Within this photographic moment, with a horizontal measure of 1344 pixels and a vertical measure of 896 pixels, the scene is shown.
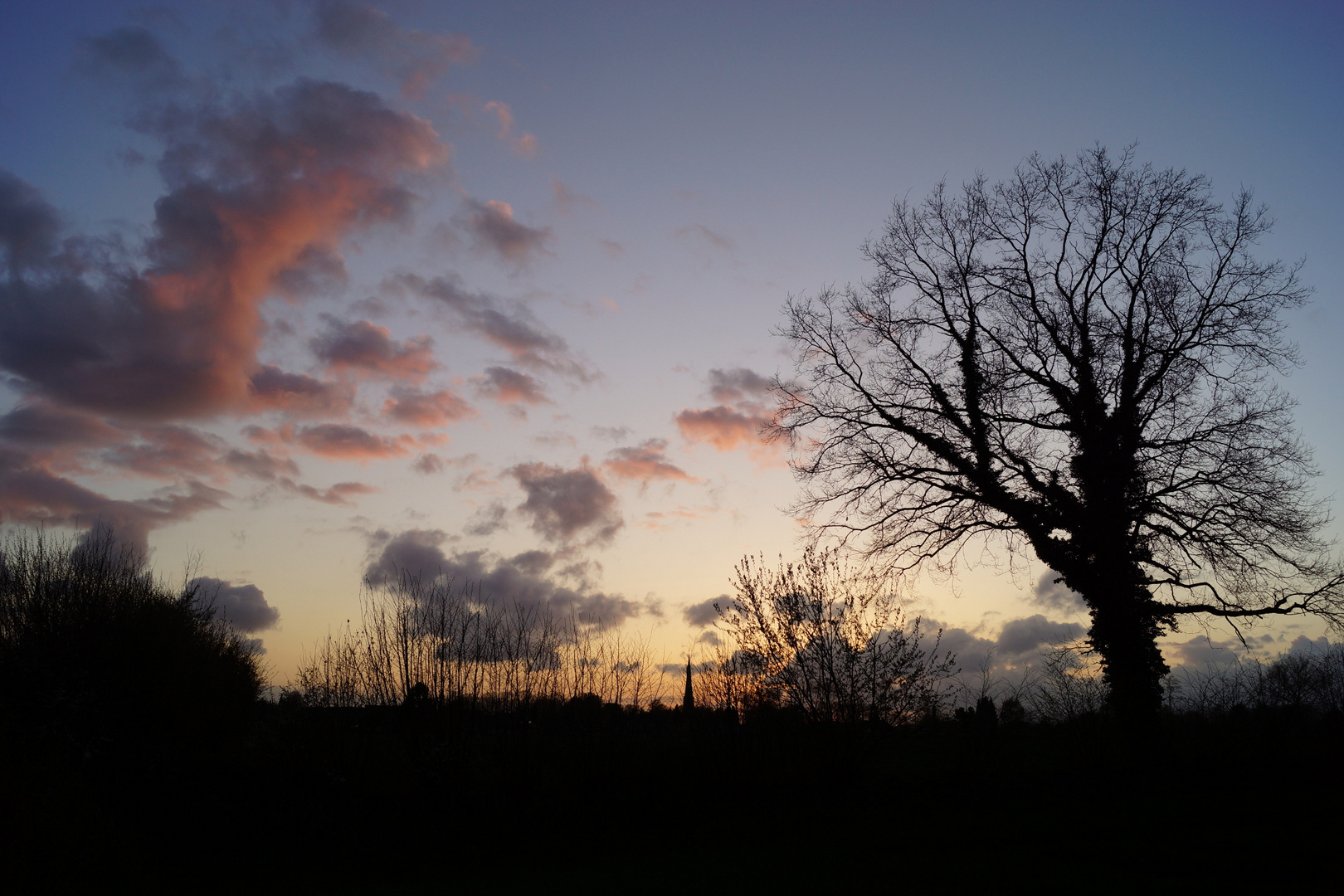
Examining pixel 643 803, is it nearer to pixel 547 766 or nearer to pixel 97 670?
pixel 547 766

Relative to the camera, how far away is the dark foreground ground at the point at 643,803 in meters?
9.63

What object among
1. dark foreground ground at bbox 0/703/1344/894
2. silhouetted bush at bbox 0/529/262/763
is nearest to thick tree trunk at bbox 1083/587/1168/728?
dark foreground ground at bbox 0/703/1344/894

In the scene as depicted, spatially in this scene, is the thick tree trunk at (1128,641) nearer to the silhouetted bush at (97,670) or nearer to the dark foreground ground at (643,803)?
the dark foreground ground at (643,803)

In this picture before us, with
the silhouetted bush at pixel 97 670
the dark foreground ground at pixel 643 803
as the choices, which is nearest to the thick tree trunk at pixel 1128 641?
the dark foreground ground at pixel 643 803

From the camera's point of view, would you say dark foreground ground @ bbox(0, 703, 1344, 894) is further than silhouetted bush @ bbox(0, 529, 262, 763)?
No

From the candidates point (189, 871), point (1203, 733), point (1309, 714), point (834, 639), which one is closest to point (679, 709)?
point (834, 639)

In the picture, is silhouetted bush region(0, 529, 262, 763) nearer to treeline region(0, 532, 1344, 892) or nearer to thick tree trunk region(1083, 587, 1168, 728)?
treeline region(0, 532, 1344, 892)

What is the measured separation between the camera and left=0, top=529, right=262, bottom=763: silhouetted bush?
14.8 meters

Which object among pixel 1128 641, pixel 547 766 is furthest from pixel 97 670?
pixel 1128 641

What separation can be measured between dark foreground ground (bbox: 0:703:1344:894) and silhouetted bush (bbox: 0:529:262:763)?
2.60 ft

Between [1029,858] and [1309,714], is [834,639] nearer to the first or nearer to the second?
[1029,858]

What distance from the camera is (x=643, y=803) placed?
13.3 m

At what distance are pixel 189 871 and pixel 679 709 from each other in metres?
7.85

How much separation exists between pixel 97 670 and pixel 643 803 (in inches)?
476
